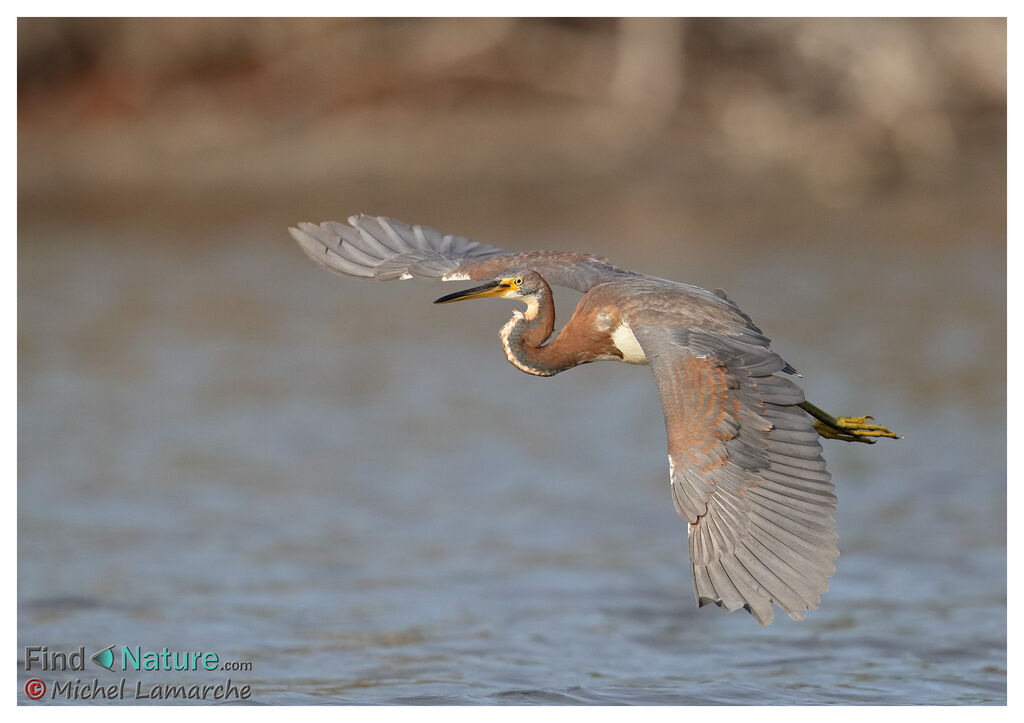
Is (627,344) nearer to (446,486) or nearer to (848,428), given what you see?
(848,428)

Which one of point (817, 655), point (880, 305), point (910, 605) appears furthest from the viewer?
point (880, 305)

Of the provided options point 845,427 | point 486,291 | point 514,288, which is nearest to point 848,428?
point 845,427

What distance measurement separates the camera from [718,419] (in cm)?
666

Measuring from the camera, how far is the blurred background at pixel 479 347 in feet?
35.9

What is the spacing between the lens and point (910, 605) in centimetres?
1134

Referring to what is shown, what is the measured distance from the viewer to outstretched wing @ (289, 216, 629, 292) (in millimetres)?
8219

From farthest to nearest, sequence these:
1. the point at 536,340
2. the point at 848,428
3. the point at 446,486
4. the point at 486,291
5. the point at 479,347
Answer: the point at 479,347 → the point at 446,486 → the point at 848,428 → the point at 536,340 → the point at 486,291

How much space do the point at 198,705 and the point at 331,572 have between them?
3.13 metres

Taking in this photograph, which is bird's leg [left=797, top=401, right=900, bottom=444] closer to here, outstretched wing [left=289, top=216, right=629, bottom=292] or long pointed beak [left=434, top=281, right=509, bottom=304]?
outstretched wing [left=289, top=216, right=629, bottom=292]

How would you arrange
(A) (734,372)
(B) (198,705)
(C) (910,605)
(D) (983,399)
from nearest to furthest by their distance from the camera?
1. (A) (734,372)
2. (B) (198,705)
3. (C) (910,605)
4. (D) (983,399)

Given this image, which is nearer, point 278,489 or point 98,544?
point 98,544

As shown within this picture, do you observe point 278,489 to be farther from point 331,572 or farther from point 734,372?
point 734,372

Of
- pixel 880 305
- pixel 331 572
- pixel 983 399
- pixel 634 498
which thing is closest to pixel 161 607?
pixel 331 572

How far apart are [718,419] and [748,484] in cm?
31
